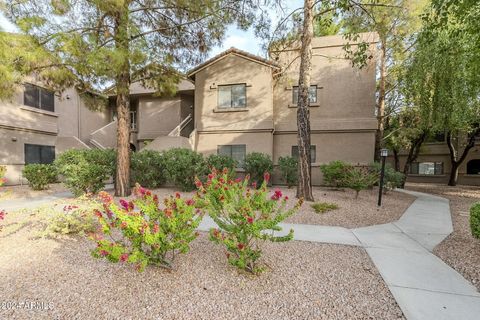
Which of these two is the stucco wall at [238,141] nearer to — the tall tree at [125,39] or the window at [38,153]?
the tall tree at [125,39]

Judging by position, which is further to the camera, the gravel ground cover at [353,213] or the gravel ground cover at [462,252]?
the gravel ground cover at [353,213]

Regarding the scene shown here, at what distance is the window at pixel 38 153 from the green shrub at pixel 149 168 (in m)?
8.81

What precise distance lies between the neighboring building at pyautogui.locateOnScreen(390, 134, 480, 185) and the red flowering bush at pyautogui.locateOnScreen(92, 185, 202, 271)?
933 inches

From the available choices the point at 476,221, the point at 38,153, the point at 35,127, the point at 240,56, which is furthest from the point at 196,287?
→ the point at 38,153

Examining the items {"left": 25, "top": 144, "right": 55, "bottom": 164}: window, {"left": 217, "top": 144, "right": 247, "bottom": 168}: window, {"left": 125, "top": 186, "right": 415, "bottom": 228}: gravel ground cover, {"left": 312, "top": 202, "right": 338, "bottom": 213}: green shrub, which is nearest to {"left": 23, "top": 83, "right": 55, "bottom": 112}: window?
{"left": 25, "top": 144, "right": 55, "bottom": 164}: window

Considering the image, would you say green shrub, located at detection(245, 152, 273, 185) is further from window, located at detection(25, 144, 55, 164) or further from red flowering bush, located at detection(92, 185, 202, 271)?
window, located at detection(25, 144, 55, 164)

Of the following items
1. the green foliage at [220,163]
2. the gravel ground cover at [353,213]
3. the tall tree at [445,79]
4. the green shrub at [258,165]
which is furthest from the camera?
→ the green shrub at [258,165]

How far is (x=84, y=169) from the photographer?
929 cm

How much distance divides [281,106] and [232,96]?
317cm

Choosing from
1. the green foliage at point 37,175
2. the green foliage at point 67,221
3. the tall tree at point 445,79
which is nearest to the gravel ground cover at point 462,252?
the tall tree at point 445,79

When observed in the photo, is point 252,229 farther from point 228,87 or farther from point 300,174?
point 228,87

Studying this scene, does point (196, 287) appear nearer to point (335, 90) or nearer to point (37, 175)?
point (37, 175)

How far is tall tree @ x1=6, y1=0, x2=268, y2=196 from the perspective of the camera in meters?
6.99

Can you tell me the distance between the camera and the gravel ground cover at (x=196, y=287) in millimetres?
2848
